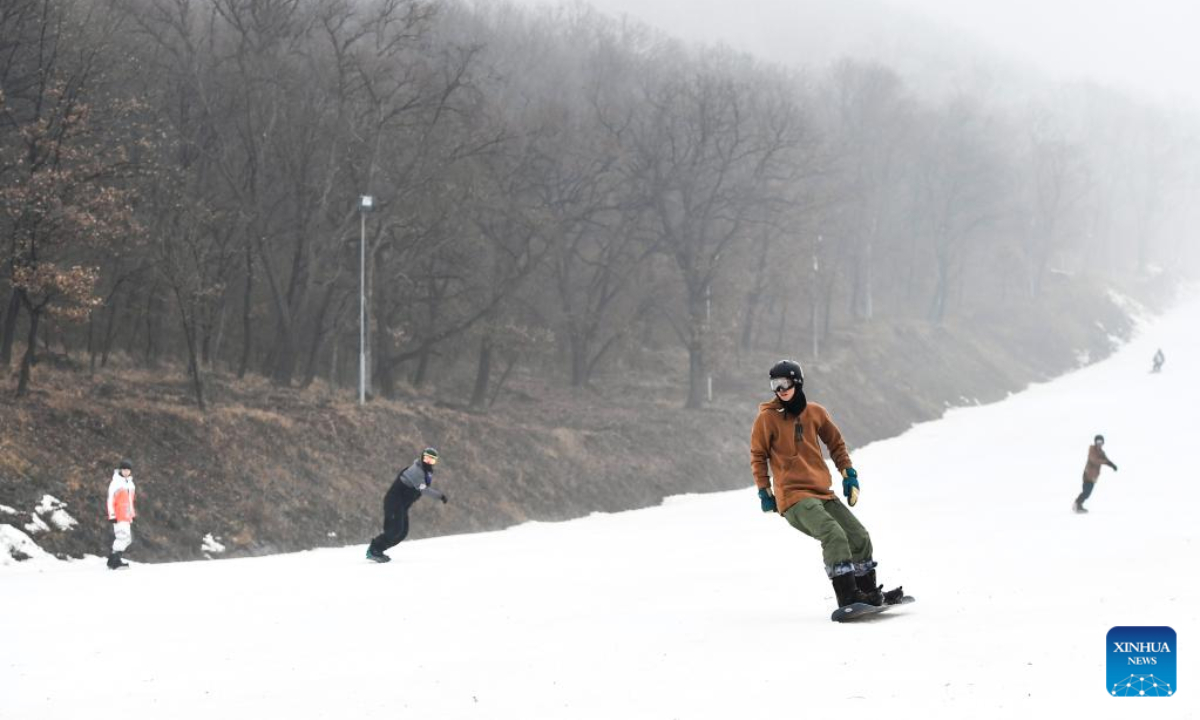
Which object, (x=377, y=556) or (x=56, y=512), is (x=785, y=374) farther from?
(x=56, y=512)

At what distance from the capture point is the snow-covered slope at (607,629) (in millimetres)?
7934

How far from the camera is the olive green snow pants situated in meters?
10.2

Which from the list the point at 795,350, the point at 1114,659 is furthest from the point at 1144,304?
the point at 1114,659

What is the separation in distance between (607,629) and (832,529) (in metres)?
2.40

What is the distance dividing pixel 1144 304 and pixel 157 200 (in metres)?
99.3

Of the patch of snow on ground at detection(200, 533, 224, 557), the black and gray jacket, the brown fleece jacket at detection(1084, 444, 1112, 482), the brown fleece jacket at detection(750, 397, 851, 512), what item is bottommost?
the patch of snow on ground at detection(200, 533, 224, 557)

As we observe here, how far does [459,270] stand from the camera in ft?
144

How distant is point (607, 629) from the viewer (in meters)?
11.2

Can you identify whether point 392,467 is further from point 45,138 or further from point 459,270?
point 459,270

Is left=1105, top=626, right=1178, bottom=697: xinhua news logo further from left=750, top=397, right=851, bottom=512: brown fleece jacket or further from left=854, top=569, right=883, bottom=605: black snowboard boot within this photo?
left=750, top=397, right=851, bottom=512: brown fleece jacket

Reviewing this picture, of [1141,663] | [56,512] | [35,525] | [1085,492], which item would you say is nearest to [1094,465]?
[1085,492]

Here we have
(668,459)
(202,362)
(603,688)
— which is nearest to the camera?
(603,688)

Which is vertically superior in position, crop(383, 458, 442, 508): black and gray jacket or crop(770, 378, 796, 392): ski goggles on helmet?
crop(770, 378, 796, 392): ski goggles on helmet

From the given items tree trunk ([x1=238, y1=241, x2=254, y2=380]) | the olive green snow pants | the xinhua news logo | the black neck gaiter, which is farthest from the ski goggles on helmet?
tree trunk ([x1=238, y1=241, x2=254, y2=380])
